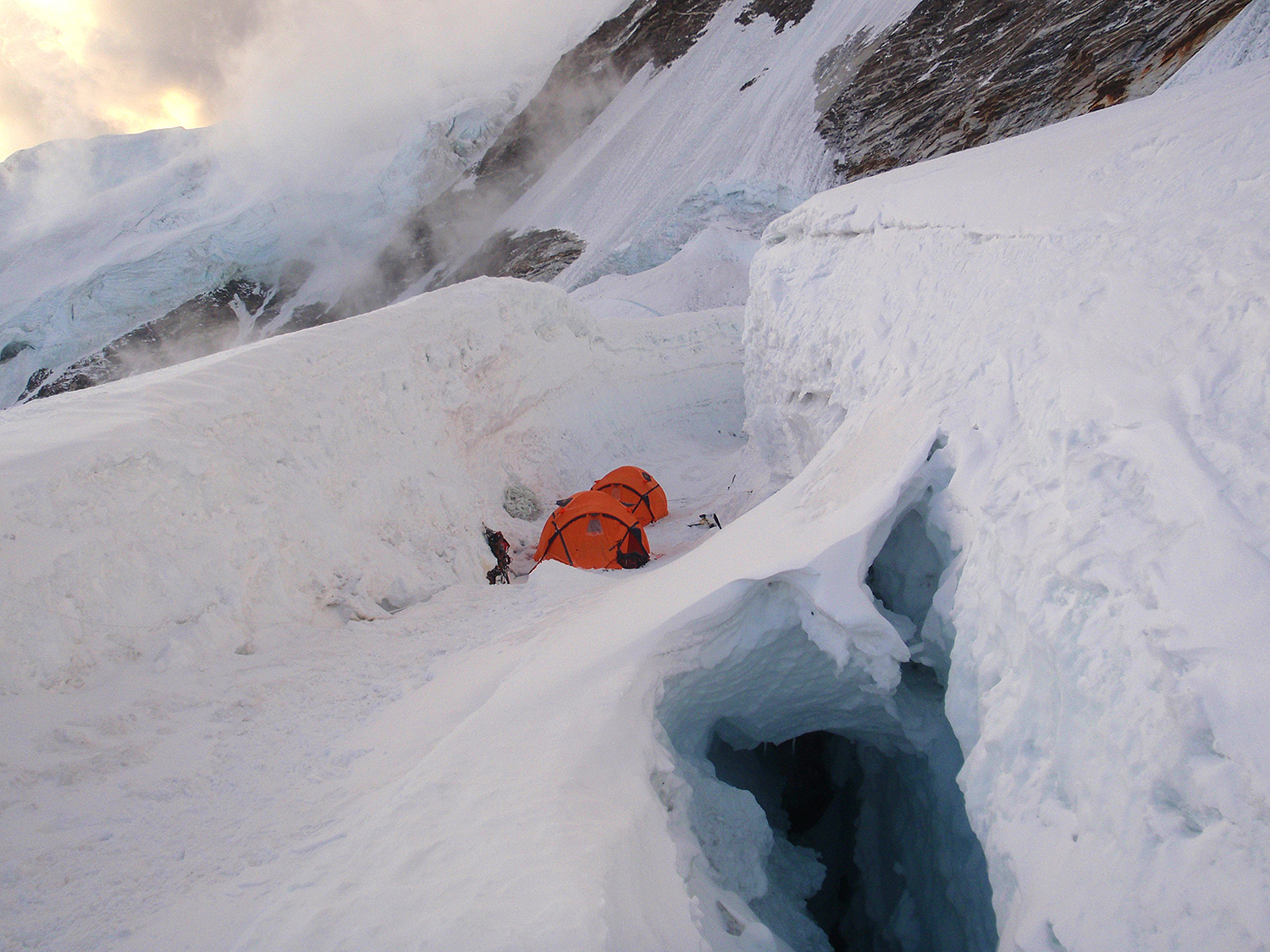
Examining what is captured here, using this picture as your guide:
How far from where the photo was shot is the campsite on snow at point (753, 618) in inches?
67.1

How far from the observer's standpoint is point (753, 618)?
3221 millimetres

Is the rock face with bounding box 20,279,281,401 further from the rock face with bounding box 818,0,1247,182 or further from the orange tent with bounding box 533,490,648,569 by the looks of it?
the rock face with bounding box 818,0,1247,182

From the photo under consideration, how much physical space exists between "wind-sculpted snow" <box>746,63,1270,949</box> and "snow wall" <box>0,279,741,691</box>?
424 centimetres

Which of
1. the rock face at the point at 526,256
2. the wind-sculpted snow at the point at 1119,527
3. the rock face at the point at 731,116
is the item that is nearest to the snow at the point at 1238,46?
the rock face at the point at 731,116

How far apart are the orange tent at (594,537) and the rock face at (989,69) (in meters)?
12.2

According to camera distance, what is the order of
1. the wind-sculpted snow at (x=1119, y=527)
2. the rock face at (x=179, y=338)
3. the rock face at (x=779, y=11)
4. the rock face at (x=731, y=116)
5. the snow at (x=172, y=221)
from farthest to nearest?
1. the rock face at (x=779, y=11)
2. the snow at (x=172, y=221)
3. the rock face at (x=179, y=338)
4. the rock face at (x=731, y=116)
5. the wind-sculpted snow at (x=1119, y=527)

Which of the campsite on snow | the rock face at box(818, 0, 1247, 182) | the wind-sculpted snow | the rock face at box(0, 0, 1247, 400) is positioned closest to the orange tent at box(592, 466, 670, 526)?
the campsite on snow

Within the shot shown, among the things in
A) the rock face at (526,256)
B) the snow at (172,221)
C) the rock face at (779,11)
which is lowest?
the rock face at (526,256)

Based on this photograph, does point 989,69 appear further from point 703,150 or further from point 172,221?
point 172,221

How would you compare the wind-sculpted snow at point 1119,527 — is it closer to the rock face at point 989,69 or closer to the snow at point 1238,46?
the snow at point 1238,46

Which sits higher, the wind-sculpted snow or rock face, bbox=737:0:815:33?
rock face, bbox=737:0:815:33

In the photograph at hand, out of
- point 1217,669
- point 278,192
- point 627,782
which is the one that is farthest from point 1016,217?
point 278,192

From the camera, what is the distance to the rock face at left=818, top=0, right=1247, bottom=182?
1302 cm

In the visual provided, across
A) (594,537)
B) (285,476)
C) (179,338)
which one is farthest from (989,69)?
(179,338)
